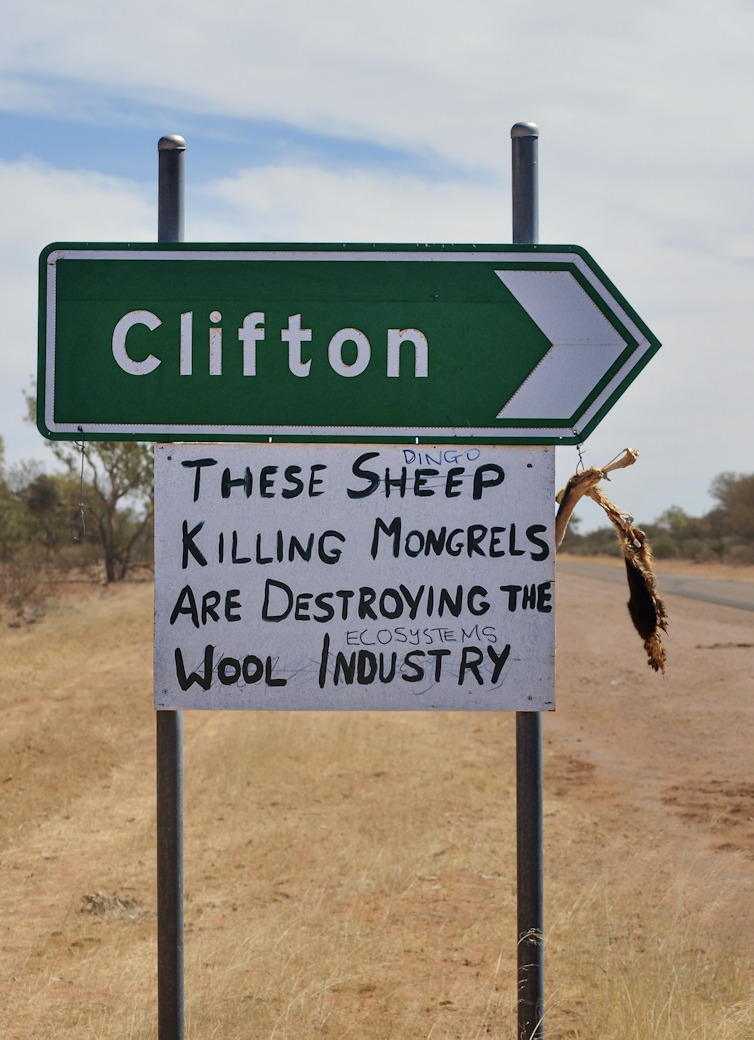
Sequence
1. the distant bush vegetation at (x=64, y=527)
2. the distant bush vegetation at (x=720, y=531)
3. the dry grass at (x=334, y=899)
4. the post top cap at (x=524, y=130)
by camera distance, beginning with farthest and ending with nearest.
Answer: the distant bush vegetation at (x=720, y=531) → the distant bush vegetation at (x=64, y=527) → the dry grass at (x=334, y=899) → the post top cap at (x=524, y=130)

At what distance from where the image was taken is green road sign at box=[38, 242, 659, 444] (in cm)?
279

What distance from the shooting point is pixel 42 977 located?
4520mm

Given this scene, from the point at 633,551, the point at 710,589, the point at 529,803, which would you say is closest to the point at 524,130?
the point at 633,551

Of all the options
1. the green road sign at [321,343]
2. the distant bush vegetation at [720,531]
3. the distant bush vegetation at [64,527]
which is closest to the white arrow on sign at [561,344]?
the green road sign at [321,343]

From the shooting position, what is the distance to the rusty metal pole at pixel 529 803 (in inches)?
107

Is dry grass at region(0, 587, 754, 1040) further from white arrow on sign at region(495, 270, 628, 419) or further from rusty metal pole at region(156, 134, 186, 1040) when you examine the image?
white arrow on sign at region(495, 270, 628, 419)

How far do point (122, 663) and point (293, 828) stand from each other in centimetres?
901

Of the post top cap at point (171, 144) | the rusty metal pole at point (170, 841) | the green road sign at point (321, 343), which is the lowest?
the rusty metal pole at point (170, 841)

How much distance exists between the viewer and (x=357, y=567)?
281 centimetres

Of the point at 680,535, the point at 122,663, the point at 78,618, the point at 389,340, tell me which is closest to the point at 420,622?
the point at 389,340

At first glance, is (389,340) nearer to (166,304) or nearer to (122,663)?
(166,304)

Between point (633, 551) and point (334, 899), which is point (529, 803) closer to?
point (633, 551)

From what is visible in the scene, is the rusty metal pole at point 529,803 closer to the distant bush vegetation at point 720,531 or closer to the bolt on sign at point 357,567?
the bolt on sign at point 357,567

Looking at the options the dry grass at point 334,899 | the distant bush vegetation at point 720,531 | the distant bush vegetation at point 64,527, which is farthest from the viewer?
the distant bush vegetation at point 720,531
